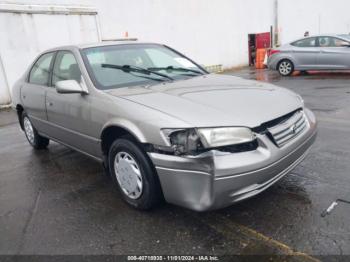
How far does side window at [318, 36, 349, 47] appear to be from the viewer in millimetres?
10633

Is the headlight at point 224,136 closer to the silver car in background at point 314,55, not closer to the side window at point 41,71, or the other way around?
the side window at point 41,71

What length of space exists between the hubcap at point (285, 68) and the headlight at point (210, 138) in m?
10.1

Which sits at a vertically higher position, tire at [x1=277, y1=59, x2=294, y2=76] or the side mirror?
the side mirror

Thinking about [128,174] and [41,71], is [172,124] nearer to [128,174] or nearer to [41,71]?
[128,174]

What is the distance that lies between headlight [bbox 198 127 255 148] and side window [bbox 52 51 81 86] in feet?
6.12

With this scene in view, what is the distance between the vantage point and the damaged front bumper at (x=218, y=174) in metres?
2.42

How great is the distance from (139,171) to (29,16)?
27.7 feet

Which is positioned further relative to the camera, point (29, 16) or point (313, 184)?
point (29, 16)

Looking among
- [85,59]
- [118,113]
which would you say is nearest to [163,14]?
[85,59]

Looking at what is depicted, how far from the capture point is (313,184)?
3.41m

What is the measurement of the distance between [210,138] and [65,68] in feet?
7.88

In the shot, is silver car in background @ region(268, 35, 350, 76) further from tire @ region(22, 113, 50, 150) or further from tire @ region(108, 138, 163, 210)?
tire @ region(108, 138, 163, 210)

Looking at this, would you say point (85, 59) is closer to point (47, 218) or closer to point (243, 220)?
point (47, 218)

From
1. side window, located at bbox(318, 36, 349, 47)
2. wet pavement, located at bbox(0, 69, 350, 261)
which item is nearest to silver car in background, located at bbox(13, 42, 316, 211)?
wet pavement, located at bbox(0, 69, 350, 261)
